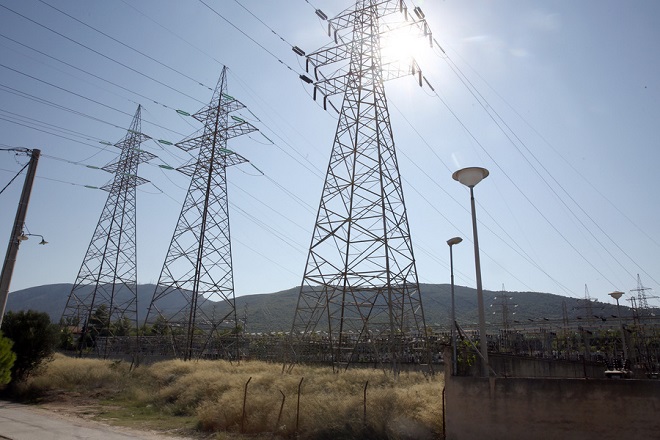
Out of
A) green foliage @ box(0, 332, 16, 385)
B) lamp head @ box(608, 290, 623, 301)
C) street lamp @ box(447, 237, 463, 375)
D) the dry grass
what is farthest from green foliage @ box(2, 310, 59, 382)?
lamp head @ box(608, 290, 623, 301)

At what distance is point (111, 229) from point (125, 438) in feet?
107

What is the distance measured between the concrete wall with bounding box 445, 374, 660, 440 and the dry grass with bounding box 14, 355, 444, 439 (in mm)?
1557

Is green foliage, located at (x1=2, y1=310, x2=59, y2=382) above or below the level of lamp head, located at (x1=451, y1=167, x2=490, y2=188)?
below

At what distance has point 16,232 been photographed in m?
15.2

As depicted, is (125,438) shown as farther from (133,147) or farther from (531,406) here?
(133,147)

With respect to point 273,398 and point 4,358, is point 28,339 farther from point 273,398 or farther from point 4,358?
point 273,398

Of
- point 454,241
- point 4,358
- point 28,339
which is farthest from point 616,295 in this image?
point 28,339

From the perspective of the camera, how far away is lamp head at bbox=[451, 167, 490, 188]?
1109cm

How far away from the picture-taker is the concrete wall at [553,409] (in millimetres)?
→ 8758

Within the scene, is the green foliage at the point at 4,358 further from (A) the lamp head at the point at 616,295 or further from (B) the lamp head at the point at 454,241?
(A) the lamp head at the point at 616,295

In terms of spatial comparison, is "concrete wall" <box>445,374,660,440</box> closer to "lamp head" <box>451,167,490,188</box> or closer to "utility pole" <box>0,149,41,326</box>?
"lamp head" <box>451,167,490,188</box>

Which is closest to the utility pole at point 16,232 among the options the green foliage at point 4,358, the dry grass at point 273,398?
the green foliage at point 4,358

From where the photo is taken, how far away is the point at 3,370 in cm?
1477

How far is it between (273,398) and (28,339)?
19.6 m
